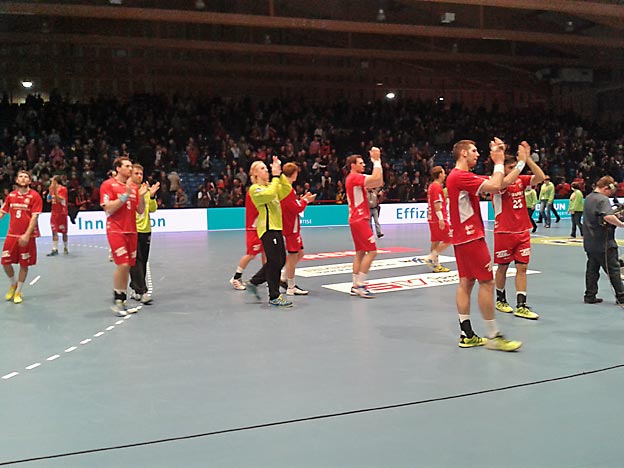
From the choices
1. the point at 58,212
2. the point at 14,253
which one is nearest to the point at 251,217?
the point at 14,253

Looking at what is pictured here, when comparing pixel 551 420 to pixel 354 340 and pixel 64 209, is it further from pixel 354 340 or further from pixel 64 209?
pixel 64 209

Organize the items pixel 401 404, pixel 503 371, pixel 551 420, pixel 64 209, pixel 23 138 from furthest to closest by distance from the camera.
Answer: pixel 23 138 → pixel 64 209 → pixel 503 371 → pixel 401 404 → pixel 551 420

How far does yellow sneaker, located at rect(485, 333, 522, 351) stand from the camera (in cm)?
602

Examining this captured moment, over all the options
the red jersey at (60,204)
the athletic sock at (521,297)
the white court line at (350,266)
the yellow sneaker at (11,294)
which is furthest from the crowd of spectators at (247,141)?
the athletic sock at (521,297)

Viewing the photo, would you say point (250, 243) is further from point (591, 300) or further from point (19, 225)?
point (591, 300)

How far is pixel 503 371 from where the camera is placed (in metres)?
5.41

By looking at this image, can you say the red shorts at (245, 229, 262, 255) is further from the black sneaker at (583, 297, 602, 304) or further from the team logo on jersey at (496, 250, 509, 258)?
the black sneaker at (583, 297, 602, 304)

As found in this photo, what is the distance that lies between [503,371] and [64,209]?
40.3 feet

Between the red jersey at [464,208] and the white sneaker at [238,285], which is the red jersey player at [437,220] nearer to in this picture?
the white sneaker at [238,285]

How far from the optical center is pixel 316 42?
31203 millimetres

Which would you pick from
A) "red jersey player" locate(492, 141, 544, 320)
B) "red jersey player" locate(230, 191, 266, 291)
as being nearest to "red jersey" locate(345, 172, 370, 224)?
"red jersey player" locate(230, 191, 266, 291)

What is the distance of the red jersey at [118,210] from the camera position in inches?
311

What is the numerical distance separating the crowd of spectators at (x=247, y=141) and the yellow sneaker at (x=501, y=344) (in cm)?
1584

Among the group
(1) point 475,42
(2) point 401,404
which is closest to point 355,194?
(2) point 401,404
